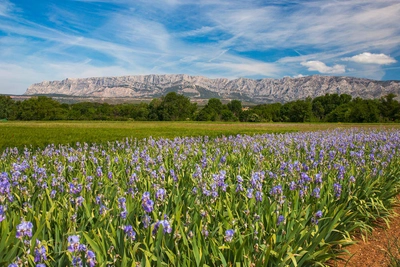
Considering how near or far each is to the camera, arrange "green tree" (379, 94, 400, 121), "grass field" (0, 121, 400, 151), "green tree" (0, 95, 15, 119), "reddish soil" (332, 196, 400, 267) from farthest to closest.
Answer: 1. "green tree" (0, 95, 15, 119)
2. "green tree" (379, 94, 400, 121)
3. "grass field" (0, 121, 400, 151)
4. "reddish soil" (332, 196, 400, 267)

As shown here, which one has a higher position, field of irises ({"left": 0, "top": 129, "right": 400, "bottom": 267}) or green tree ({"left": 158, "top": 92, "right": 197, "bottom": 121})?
green tree ({"left": 158, "top": 92, "right": 197, "bottom": 121})

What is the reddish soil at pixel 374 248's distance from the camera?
12.4 feet

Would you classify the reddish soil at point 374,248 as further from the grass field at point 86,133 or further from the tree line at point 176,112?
Answer: the tree line at point 176,112

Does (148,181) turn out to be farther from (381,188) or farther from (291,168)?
(381,188)

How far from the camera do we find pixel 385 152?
709 centimetres

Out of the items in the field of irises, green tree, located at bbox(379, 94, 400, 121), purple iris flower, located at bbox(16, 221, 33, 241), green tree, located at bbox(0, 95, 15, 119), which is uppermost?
green tree, located at bbox(379, 94, 400, 121)

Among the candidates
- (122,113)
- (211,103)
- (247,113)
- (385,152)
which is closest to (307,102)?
(247,113)

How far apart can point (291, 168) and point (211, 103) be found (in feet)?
345

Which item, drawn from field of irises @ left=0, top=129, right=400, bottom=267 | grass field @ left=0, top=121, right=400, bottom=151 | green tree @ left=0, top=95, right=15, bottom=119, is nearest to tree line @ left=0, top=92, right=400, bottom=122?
green tree @ left=0, top=95, right=15, bottom=119

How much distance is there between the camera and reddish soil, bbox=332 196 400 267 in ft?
12.4

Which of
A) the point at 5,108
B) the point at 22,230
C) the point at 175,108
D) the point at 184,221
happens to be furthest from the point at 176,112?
the point at 22,230

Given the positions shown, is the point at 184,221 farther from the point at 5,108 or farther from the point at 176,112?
the point at 5,108

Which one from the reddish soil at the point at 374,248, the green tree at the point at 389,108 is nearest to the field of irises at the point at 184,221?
the reddish soil at the point at 374,248

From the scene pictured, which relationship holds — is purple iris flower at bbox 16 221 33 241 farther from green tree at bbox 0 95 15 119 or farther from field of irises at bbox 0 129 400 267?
green tree at bbox 0 95 15 119
